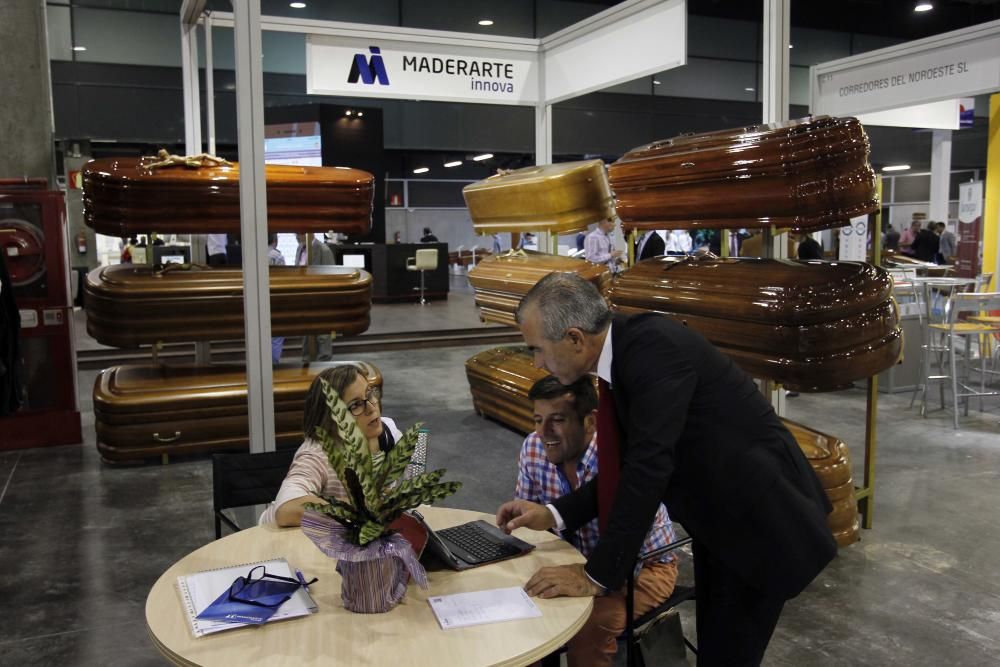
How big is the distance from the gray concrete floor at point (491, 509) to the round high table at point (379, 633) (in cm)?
155

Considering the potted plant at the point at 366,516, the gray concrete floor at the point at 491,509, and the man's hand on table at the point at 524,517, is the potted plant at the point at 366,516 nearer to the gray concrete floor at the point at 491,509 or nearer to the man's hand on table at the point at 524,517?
the man's hand on table at the point at 524,517

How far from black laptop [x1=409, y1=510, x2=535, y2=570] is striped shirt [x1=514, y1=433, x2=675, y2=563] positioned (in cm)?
32

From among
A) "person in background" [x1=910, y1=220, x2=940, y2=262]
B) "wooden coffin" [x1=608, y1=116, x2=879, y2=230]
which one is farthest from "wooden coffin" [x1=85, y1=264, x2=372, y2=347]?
"person in background" [x1=910, y1=220, x2=940, y2=262]

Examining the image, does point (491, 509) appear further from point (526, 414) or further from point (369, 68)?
point (369, 68)

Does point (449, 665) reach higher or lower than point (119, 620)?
higher

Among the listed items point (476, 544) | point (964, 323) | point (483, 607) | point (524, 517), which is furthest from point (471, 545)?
point (964, 323)

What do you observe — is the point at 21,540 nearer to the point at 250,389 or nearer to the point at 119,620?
the point at 119,620

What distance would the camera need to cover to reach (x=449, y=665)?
5.39 feet

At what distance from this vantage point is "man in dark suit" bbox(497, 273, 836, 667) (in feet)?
6.06

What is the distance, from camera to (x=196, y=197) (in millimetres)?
5395

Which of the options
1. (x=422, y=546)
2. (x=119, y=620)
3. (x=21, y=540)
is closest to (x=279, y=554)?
(x=422, y=546)

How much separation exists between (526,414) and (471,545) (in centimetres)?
394

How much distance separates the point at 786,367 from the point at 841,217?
69 centimetres

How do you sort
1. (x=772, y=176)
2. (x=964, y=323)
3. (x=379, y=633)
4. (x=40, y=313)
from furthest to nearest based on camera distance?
1. (x=964, y=323)
2. (x=40, y=313)
3. (x=772, y=176)
4. (x=379, y=633)
